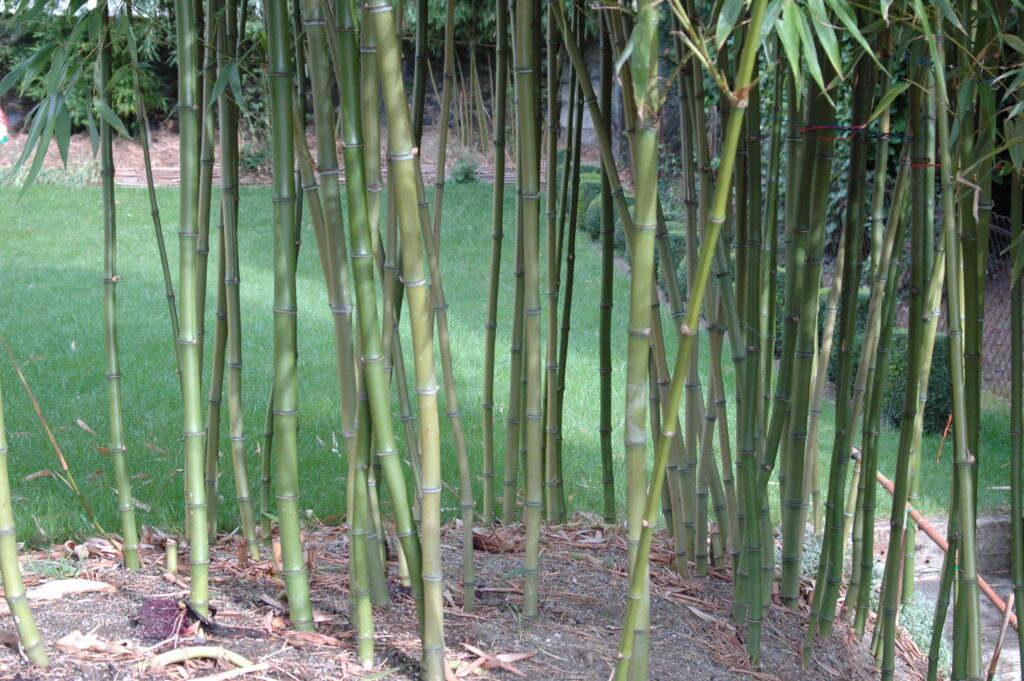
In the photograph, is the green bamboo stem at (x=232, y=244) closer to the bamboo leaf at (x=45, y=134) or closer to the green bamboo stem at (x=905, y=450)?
the bamboo leaf at (x=45, y=134)

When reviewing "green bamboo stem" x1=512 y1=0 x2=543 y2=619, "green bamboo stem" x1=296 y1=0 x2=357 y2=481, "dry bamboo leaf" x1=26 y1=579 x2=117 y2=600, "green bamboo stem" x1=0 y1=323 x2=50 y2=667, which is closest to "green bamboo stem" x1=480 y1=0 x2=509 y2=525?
"green bamboo stem" x1=512 y1=0 x2=543 y2=619

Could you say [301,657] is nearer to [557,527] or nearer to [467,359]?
[557,527]

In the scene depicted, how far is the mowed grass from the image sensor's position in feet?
8.18

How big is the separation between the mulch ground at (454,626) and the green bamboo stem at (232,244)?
13cm

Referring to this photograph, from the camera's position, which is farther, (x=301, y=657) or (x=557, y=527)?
(x=557, y=527)

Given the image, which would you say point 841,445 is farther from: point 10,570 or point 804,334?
point 10,570

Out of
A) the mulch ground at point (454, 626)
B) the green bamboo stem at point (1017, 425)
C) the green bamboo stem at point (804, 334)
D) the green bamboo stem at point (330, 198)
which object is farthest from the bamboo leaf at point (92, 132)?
the green bamboo stem at point (1017, 425)

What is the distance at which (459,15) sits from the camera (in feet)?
32.6

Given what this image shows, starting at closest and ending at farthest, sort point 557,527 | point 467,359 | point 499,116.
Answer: point 499,116
point 557,527
point 467,359

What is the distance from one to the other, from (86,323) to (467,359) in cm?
199

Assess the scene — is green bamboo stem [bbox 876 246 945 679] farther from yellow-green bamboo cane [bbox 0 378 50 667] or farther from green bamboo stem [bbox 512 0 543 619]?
yellow-green bamboo cane [bbox 0 378 50 667]

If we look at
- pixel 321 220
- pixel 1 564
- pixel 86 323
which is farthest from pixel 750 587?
pixel 86 323

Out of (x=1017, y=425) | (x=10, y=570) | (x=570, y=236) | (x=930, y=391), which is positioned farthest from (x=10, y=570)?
(x=930, y=391)

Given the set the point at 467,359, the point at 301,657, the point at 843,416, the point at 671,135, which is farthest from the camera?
Result: the point at 671,135
